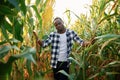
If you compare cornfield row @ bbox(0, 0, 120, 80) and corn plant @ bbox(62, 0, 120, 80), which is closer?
cornfield row @ bbox(0, 0, 120, 80)

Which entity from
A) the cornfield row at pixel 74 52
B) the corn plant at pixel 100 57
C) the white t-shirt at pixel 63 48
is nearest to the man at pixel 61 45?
the white t-shirt at pixel 63 48

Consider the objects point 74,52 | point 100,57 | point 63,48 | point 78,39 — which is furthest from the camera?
point 63,48

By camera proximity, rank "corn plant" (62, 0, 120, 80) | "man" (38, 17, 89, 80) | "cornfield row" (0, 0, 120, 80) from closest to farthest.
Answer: "cornfield row" (0, 0, 120, 80)
"corn plant" (62, 0, 120, 80)
"man" (38, 17, 89, 80)

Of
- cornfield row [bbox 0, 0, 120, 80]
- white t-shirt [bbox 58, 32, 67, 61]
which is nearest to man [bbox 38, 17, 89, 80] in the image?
white t-shirt [bbox 58, 32, 67, 61]

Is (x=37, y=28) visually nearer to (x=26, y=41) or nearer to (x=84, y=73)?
(x=26, y=41)

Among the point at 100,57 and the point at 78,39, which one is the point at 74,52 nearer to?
the point at 100,57

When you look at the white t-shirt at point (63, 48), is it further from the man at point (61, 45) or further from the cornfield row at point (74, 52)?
the cornfield row at point (74, 52)

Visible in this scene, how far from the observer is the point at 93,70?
1.90 m

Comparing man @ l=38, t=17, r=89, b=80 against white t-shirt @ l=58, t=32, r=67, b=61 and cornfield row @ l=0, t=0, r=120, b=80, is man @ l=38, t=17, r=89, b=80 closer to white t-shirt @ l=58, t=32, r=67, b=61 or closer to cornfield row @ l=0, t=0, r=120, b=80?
white t-shirt @ l=58, t=32, r=67, b=61

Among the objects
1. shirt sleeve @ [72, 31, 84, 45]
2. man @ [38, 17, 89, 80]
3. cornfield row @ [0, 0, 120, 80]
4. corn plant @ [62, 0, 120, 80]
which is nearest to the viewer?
cornfield row @ [0, 0, 120, 80]

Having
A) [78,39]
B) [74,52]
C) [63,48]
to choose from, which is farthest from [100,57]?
[63,48]

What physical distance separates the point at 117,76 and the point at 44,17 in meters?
0.79

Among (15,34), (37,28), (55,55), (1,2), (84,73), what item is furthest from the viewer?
(55,55)

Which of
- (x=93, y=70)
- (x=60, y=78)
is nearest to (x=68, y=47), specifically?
(x=60, y=78)
